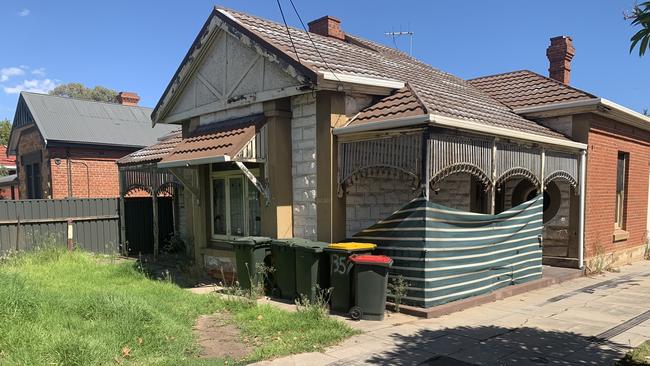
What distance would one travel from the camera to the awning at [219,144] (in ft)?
27.7

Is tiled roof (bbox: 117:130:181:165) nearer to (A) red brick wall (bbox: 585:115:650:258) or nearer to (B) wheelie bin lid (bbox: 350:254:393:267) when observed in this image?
(B) wheelie bin lid (bbox: 350:254:393:267)

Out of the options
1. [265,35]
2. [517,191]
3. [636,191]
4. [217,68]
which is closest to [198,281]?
[217,68]

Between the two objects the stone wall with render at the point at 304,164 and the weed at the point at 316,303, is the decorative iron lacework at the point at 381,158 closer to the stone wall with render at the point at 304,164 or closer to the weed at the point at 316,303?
the stone wall with render at the point at 304,164

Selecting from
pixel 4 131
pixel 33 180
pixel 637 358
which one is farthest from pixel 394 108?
pixel 4 131

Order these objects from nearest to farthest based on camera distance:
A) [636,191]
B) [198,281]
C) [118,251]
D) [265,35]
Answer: [265,35] < [198,281] < [636,191] < [118,251]

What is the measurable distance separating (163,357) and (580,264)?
9.10 meters

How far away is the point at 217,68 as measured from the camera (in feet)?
33.8

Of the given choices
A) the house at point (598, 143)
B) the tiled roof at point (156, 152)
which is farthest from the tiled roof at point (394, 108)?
the tiled roof at point (156, 152)

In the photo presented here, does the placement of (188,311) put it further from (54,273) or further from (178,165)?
(54,273)

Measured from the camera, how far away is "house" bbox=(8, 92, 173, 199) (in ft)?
65.3

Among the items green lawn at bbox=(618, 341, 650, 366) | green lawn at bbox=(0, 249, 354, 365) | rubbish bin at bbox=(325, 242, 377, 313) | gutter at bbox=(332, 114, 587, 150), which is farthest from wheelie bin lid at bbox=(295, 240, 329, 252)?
green lawn at bbox=(618, 341, 650, 366)

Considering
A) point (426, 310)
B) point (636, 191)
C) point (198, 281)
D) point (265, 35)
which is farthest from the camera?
point (636, 191)

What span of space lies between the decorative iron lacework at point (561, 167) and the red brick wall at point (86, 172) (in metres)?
18.5

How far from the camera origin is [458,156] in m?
7.16
